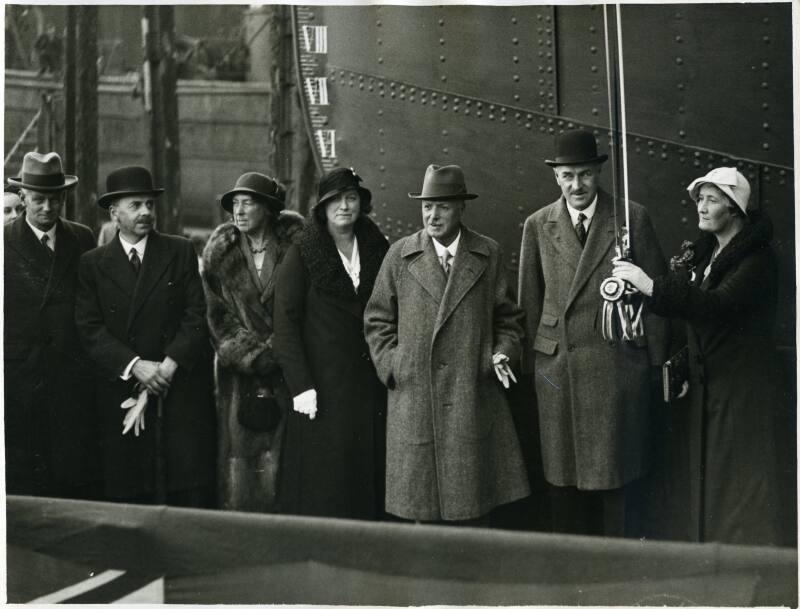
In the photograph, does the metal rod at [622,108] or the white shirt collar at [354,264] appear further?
the metal rod at [622,108]

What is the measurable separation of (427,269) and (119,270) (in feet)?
5.13

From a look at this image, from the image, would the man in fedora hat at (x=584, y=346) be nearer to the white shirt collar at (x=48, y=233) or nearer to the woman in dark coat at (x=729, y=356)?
the woman in dark coat at (x=729, y=356)

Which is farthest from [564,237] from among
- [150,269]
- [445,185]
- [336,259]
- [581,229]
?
[150,269]

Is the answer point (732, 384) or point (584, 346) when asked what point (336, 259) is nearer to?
point (584, 346)

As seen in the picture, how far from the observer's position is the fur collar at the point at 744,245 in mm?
6531

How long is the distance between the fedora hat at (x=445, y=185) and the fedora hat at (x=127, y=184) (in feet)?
4.43

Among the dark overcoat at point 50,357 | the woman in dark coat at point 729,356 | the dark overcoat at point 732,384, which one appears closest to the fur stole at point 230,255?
the dark overcoat at point 50,357

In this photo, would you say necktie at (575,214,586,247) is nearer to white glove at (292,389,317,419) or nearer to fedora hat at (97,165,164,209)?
white glove at (292,389,317,419)

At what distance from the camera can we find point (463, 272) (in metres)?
6.68

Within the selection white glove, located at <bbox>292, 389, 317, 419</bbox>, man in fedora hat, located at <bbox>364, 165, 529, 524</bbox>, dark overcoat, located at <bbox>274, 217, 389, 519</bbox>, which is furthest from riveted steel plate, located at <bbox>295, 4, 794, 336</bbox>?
white glove, located at <bbox>292, 389, 317, 419</bbox>

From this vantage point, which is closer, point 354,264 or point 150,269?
point 354,264

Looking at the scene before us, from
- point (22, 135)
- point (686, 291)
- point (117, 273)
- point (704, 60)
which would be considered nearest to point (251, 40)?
point (22, 135)

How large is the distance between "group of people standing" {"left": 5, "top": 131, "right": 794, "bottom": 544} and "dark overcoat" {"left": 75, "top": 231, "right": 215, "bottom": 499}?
11 mm

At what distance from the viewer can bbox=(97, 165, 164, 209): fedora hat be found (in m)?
6.96
